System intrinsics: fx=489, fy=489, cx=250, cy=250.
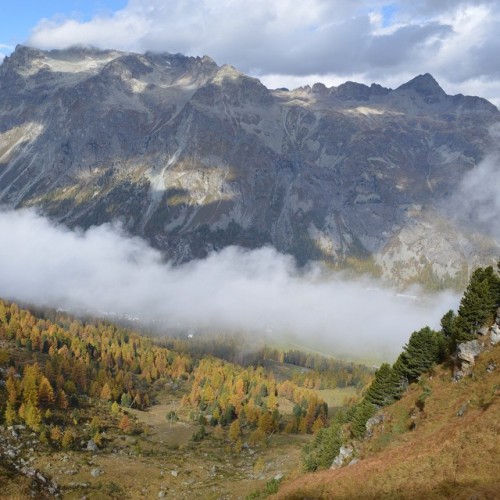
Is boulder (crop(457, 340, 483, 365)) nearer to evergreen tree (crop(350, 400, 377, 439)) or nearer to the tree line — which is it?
the tree line

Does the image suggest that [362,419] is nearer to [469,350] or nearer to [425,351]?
[425,351]

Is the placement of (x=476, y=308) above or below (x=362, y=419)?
above

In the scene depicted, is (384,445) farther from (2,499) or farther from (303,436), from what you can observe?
Result: (303,436)

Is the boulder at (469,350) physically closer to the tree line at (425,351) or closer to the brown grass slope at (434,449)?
the tree line at (425,351)

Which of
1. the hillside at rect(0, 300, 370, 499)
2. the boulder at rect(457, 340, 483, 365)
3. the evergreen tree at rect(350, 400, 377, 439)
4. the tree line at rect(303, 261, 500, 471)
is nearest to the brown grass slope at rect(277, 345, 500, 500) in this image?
the boulder at rect(457, 340, 483, 365)

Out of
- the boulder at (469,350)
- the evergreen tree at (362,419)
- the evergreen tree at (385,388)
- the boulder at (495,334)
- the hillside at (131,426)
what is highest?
the boulder at (495,334)

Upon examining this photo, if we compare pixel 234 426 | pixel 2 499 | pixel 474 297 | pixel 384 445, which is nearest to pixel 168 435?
pixel 234 426

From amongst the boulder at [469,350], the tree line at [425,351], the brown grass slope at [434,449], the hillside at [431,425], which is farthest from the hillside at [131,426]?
the boulder at [469,350]

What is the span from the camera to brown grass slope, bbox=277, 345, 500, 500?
1414 inches

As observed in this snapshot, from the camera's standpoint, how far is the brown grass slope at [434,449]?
35.9m

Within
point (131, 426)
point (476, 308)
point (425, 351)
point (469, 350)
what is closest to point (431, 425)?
point (469, 350)

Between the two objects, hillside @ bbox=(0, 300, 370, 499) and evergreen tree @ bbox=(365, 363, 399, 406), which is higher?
evergreen tree @ bbox=(365, 363, 399, 406)

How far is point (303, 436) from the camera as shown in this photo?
459 ft

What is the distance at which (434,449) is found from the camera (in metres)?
42.2
